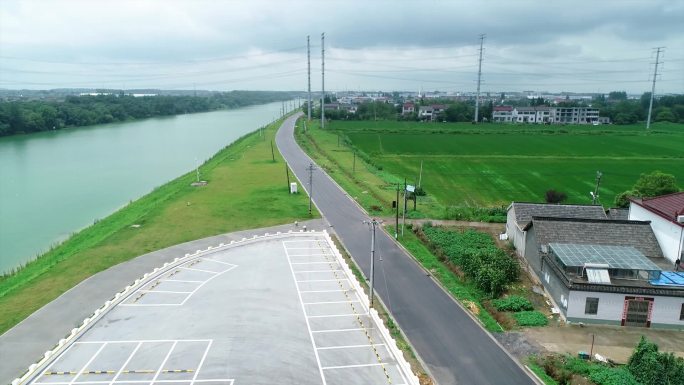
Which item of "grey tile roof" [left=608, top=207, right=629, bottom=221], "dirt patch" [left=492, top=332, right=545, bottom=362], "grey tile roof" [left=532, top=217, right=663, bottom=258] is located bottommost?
"dirt patch" [left=492, top=332, right=545, bottom=362]

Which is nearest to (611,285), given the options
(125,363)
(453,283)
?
(453,283)

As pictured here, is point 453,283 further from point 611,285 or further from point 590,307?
point 611,285

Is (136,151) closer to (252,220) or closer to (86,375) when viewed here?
(252,220)

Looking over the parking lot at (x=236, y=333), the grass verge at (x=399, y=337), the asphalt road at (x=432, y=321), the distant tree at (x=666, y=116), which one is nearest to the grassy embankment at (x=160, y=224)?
the parking lot at (x=236, y=333)

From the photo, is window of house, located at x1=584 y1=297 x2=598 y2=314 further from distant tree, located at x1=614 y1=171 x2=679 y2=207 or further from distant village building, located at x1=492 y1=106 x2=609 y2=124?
distant village building, located at x1=492 y1=106 x2=609 y2=124

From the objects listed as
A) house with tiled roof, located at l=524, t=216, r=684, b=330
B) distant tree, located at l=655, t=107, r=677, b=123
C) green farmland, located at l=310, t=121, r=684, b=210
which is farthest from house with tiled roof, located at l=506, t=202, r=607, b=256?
distant tree, located at l=655, t=107, r=677, b=123

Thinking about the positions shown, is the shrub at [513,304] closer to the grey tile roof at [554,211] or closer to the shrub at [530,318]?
the shrub at [530,318]

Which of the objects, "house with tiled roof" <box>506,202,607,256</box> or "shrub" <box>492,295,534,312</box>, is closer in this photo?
"shrub" <box>492,295,534,312</box>
